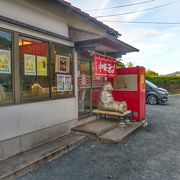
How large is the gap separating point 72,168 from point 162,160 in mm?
1953

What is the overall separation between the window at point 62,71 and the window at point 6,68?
132cm

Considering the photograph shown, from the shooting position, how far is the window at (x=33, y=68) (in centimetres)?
407

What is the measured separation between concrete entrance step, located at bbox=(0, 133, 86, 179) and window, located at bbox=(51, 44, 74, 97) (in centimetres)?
130

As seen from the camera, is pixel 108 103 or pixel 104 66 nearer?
pixel 104 66

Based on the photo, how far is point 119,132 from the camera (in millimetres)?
5594

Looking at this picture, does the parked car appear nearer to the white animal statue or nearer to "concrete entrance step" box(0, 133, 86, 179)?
the white animal statue

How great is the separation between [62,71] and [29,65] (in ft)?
3.97

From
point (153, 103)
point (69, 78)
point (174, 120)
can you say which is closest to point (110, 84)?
point (69, 78)

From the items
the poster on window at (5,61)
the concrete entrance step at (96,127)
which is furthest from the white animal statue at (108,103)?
the poster on window at (5,61)

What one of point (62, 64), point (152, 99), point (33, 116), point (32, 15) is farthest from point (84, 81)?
point (152, 99)

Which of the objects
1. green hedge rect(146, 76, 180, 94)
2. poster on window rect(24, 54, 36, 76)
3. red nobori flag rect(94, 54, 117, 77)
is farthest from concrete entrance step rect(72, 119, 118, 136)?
green hedge rect(146, 76, 180, 94)

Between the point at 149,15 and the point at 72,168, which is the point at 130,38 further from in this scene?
the point at 72,168

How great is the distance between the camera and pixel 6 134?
364 cm

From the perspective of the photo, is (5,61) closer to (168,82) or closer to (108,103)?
(108,103)
